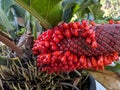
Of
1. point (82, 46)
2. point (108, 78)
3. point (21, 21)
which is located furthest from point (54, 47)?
point (21, 21)

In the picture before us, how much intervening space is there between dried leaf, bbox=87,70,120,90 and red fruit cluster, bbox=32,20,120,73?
3.9 inches

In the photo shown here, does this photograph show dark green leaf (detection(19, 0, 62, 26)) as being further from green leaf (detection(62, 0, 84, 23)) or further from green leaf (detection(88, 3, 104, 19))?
green leaf (detection(88, 3, 104, 19))

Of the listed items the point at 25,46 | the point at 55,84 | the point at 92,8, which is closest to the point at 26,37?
the point at 25,46

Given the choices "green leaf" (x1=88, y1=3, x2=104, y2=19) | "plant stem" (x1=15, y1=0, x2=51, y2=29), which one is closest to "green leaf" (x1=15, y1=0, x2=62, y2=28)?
"plant stem" (x1=15, y1=0, x2=51, y2=29)

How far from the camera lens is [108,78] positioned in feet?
1.84

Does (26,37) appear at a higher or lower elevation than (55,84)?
higher

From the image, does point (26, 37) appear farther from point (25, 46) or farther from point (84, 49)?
point (84, 49)

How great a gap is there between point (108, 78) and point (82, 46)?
141mm

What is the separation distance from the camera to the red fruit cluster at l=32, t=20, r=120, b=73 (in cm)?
45

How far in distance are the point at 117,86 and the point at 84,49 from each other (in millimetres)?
155

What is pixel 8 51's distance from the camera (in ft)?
2.04

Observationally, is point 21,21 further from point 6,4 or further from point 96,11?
point 96,11

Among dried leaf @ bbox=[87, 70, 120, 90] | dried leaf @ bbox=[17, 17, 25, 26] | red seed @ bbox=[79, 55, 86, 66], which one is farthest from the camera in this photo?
dried leaf @ bbox=[17, 17, 25, 26]

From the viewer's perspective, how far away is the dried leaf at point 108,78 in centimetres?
56
